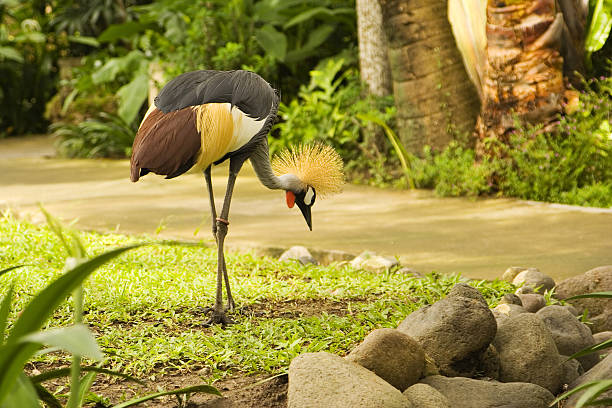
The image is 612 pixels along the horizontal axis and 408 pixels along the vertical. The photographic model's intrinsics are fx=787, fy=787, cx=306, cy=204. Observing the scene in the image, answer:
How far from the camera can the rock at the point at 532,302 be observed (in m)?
3.80

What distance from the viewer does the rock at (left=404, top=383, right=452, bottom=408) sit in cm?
263

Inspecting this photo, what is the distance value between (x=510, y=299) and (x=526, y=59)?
348cm

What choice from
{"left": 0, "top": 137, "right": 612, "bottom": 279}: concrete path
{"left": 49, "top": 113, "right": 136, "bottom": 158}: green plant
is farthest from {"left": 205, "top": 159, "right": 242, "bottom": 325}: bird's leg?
{"left": 49, "top": 113, "right": 136, "bottom": 158}: green plant

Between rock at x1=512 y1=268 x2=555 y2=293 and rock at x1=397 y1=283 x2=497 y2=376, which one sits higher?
rock at x1=397 y1=283 x2=497 y2=376

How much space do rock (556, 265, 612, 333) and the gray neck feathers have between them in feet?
4.70

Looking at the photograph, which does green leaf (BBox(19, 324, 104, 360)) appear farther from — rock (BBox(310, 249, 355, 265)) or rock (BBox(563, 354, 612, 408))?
rock (BBox(310, 249, 355, 265))

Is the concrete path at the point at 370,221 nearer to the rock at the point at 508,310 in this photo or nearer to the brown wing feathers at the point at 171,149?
the rock at the point at 508,310

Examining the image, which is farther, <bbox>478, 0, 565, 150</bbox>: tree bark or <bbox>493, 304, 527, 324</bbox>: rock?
<bbox>478, 0, 565, 150</bbox>: tree bark

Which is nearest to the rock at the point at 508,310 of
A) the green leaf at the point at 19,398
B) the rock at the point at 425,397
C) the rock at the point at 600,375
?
the rock at the point at 600,375

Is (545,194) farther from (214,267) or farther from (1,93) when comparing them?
(1,93)

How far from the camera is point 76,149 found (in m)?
11.4

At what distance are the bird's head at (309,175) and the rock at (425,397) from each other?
1.29 meters

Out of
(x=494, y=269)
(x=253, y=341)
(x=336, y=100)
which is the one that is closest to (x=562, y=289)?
(x=494, y=269)

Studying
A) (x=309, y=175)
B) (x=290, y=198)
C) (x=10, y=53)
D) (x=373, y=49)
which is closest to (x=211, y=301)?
(x=290, y=198)
